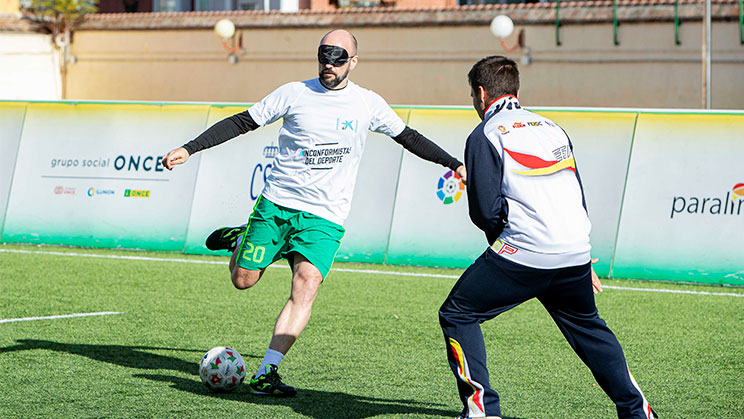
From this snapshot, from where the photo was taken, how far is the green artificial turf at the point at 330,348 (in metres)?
5.82

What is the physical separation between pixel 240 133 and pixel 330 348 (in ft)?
6.04

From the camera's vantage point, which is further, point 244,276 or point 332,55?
point 244,276

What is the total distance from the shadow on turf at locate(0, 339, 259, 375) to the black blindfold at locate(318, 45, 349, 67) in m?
2.10

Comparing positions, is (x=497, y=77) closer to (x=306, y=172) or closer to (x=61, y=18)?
(x=306, y=172)

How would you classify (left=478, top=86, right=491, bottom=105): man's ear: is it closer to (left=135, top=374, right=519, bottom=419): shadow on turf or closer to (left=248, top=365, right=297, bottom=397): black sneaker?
(left=135, top=374, right=519, bottom=419): shadow on turf

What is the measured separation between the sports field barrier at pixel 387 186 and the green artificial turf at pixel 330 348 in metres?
0.72

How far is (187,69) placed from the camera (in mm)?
23891

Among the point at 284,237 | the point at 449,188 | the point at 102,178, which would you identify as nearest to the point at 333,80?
the point at 284,237

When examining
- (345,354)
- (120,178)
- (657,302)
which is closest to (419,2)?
(120,178)

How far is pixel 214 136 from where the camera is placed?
20.4ft

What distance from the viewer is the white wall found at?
24312 millimetres

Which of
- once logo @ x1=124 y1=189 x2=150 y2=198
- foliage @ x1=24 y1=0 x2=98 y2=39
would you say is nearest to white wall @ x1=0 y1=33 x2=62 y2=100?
foliage @ x1=24 y1=0 x2=98 y2=39

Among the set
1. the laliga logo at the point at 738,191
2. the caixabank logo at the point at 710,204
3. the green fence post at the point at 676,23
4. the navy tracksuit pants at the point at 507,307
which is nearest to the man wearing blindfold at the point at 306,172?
the navy tracksuit pants at the point at 507,307

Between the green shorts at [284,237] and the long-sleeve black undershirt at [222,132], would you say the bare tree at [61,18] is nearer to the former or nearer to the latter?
the long-sleeve black undershirt at [222,132]
